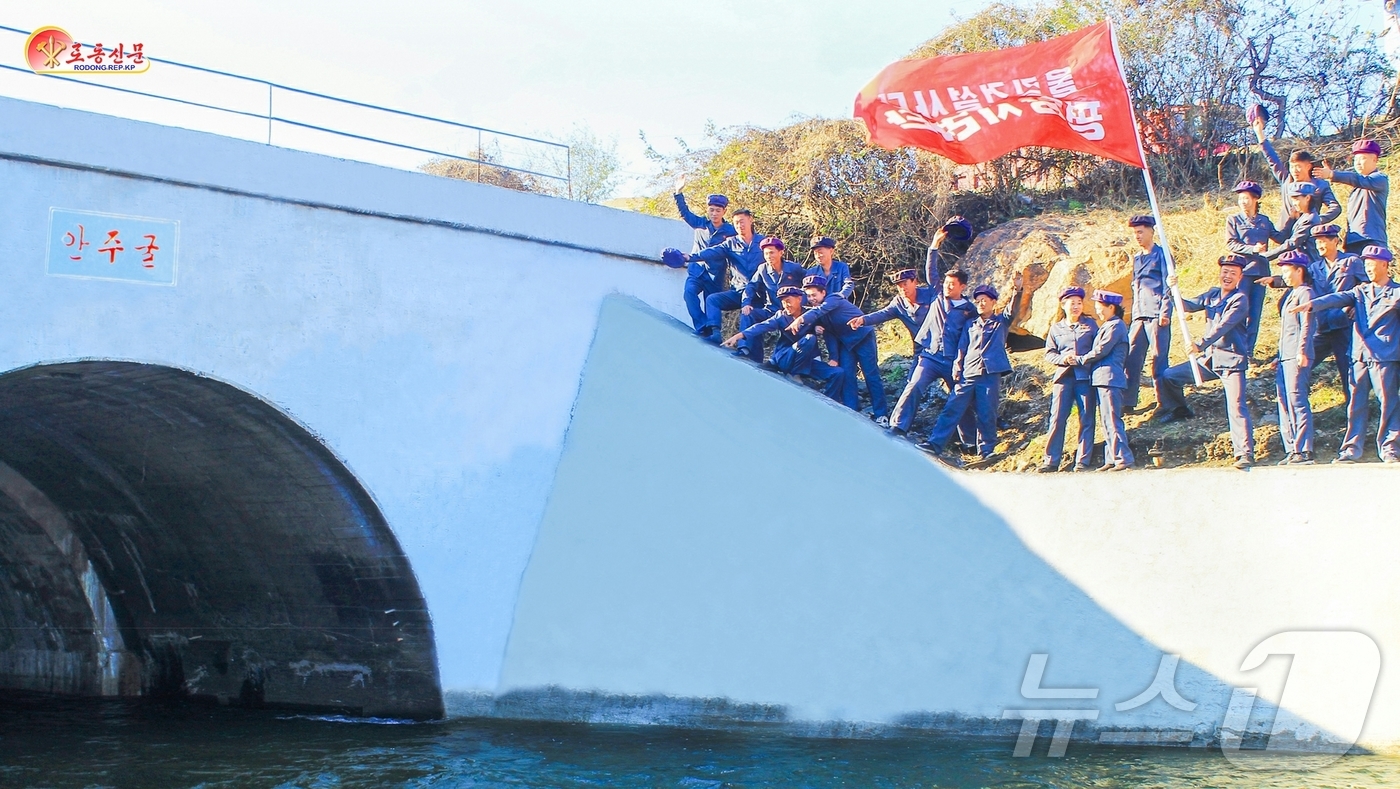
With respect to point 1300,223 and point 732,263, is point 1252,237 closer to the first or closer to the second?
point 1300,223

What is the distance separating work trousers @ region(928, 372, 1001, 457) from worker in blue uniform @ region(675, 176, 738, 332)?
2450mm

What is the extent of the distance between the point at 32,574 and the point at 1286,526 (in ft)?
38.2

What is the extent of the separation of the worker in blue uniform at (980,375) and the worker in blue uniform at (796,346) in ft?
3.65

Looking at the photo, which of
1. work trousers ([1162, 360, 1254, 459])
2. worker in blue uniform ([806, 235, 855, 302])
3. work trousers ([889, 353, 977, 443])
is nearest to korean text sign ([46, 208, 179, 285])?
worker in blue uniform ([806, 235, 855, 302])

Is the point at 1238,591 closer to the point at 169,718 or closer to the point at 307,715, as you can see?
the point at 307,715

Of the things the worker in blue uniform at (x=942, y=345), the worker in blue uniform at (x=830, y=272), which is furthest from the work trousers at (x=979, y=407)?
the worker in blue uniform at (x=830, y=272)

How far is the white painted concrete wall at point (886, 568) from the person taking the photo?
Result: 7.00m

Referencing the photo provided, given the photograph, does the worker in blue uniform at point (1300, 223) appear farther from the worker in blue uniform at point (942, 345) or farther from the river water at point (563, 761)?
the river water at point (563, 761)

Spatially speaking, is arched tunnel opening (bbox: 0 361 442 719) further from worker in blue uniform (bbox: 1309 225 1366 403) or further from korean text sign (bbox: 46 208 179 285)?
worker in blue uniform (bbox: 1309 225 1366 403)

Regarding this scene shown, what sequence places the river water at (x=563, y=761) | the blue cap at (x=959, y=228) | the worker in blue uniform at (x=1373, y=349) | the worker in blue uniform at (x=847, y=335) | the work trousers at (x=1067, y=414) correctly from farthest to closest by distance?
1. the worker in blue uniform at (x=847, y=335)
2. the blue cap at (x=959, y=228)
3. the work trousers at (x=1067, y=414)
4. the worker in blue uniform at (x=1373, y=349)
5. the river water at (x=563, y=761)

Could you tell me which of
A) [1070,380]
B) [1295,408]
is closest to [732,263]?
[1070,380]

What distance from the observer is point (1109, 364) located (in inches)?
329

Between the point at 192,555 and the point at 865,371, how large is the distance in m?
6.34

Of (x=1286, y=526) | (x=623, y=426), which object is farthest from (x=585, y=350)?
(x=1286, y=526)
